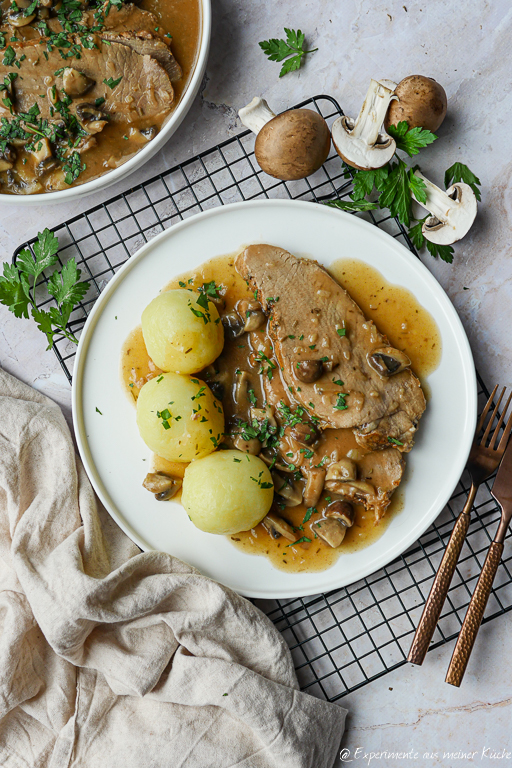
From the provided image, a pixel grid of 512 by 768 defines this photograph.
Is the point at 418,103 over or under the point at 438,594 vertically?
over

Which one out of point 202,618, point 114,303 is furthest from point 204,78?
point 202,618

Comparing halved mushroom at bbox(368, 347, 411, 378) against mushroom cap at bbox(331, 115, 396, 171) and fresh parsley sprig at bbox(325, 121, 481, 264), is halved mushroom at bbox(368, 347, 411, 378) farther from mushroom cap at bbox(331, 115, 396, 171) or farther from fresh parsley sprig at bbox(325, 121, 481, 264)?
mushroom cap at bbox(331, 115, 396, 171)

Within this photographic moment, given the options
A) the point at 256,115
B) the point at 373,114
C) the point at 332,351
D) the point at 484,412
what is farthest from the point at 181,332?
the point at 484,412

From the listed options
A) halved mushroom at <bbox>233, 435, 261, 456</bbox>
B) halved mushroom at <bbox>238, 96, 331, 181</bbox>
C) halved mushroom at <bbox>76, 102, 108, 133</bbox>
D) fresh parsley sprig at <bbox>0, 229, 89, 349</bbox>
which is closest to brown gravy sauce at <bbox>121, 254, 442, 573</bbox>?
halved mushroom at <bbox>233, 435, 261, 456</bbox>

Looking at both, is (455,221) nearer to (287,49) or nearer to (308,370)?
(308,370)

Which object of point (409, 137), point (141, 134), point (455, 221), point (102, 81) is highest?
point (102, 81)

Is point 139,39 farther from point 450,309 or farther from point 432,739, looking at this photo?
point 432,739
